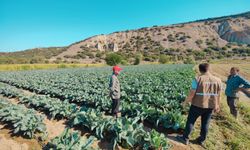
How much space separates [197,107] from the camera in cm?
490

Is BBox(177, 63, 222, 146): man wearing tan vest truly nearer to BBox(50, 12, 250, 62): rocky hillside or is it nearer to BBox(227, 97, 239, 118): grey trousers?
BBox(227, 97, 239, 118): grey trousers

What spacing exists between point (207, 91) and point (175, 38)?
97.1m

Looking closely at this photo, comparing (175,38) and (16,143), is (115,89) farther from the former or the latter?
(175,38)

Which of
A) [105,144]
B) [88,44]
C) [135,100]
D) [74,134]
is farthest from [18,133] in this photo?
[88,44]

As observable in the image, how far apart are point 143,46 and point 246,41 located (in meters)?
45.9

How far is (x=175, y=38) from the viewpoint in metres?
98.0

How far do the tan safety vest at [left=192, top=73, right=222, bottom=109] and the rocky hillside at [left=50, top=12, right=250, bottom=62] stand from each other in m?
79.5

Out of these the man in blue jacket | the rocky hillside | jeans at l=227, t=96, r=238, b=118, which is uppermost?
the rocky hillside

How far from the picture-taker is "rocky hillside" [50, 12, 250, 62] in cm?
9121

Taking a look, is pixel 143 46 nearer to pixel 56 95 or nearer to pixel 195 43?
pixel 195 43

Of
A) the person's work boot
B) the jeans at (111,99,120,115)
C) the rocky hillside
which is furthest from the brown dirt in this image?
the rocky hillside

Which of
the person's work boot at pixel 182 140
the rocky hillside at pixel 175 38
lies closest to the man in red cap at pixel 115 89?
the person's work boot at pixel 182 140

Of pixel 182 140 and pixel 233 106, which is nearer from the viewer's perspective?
pixel 182 140

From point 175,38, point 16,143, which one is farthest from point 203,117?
point 175,38
